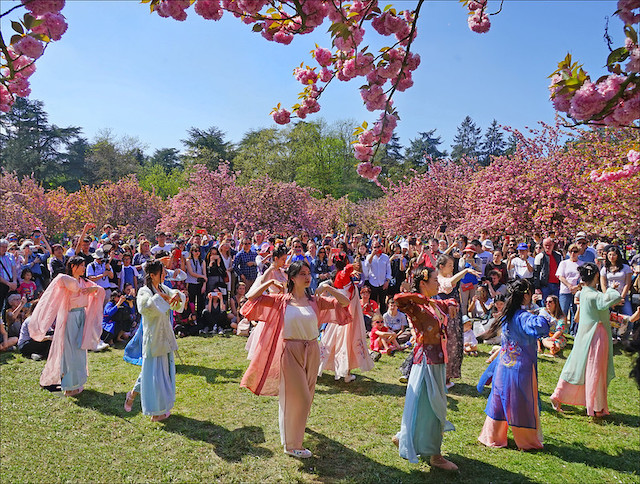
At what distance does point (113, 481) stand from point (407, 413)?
2.74 m

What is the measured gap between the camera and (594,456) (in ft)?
15.2

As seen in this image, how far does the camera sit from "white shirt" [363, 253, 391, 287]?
415 inches

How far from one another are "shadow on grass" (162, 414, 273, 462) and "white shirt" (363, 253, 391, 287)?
576 cm

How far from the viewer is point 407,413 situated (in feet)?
14.2

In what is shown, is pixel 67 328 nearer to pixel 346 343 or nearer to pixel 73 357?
pixel 73 357

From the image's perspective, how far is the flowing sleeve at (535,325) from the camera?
4.32 meters

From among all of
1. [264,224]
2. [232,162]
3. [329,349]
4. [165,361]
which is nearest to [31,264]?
[165,361]

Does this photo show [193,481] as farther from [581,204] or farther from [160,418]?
[581,204]

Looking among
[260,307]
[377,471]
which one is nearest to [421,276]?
[260,307]

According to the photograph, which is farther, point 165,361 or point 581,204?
point 581,204

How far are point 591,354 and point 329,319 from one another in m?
3.16

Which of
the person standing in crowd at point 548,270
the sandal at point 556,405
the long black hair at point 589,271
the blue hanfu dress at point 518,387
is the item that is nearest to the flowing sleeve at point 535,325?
the blue hanfu dress at point 518,387

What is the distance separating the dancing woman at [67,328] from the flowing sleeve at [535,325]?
17.5 feet

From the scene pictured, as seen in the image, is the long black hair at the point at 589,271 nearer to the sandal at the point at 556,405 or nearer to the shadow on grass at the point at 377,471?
the sandal at the point at 556,405
